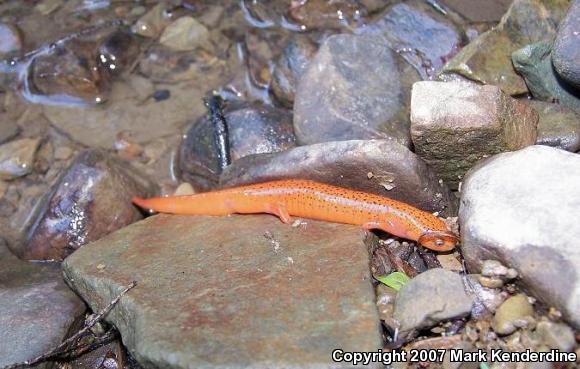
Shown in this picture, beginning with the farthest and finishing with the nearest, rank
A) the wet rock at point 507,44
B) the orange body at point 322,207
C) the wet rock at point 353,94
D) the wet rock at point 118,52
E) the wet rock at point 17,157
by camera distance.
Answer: the wet rock at point 118,52
the wet rock at point 17,157
the wet rock at point 507,44
the wet rock at point 353,94
the orange body at point 322,207

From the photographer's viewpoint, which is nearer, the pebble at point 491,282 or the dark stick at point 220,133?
the pebble at point 491,282

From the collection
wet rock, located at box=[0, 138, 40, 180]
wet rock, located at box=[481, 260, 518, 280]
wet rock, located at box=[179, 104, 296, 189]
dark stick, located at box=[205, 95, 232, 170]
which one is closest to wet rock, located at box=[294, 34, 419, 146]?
wet rock, located at box=[179, 104, 296, 189]

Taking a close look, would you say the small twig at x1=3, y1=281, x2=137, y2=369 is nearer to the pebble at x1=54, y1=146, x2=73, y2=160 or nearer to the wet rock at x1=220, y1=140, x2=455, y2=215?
the wet rock at x1=220, y1=140, x2=455, y2=215

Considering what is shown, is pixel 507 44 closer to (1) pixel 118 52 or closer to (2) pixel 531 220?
(2) pixel 531 220

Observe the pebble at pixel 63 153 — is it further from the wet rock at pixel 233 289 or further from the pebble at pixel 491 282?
the pebble at pixel 491 282

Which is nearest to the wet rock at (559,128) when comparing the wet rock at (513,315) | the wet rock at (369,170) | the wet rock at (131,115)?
the wet rock at (369,170)

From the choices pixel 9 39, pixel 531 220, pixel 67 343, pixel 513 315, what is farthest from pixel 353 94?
pixel 9 39

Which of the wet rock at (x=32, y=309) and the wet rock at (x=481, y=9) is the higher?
the wet rock at (x=481, y=9)
